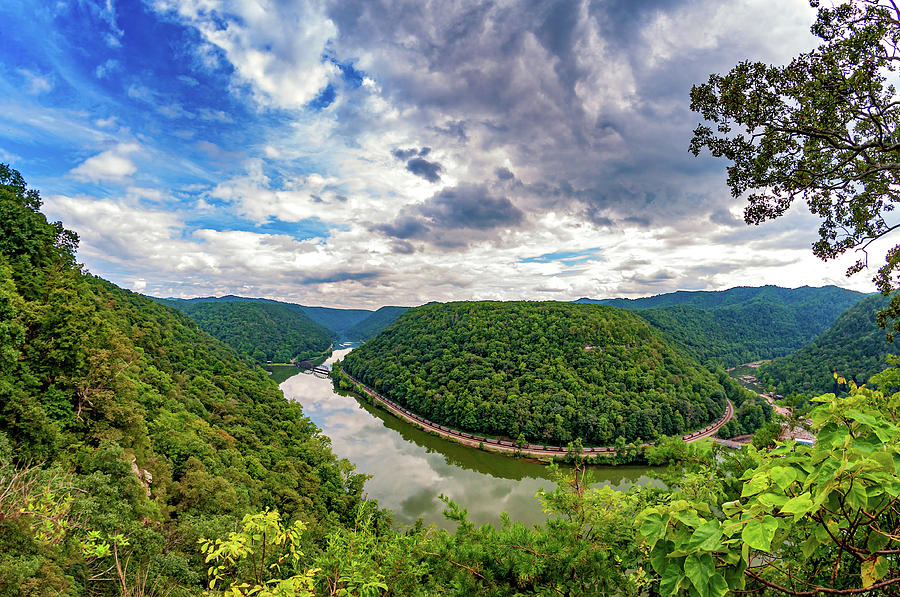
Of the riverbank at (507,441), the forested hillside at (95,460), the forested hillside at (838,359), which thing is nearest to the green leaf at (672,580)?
the forested hillside at (95,460)

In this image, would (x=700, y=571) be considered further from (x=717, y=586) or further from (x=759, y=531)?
(x=759, y=531)

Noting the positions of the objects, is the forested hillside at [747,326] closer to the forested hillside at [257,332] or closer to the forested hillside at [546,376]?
the forested hillside at [546,376]

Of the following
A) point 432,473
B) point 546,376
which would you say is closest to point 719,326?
point 546,376

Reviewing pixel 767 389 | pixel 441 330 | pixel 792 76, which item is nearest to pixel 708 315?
pixel 767 389

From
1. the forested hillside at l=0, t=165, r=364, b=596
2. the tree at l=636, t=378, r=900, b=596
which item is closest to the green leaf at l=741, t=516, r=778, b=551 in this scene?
the tree at l=636, t=378, r=900, b=596

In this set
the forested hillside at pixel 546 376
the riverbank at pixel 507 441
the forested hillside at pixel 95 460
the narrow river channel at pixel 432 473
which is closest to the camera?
the forested hillside at pixel 95 460

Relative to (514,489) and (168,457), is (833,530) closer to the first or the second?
(168,457)

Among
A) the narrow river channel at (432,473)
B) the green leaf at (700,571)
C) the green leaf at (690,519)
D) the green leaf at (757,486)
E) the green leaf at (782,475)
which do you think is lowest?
the narrow river channel at (432,473)
